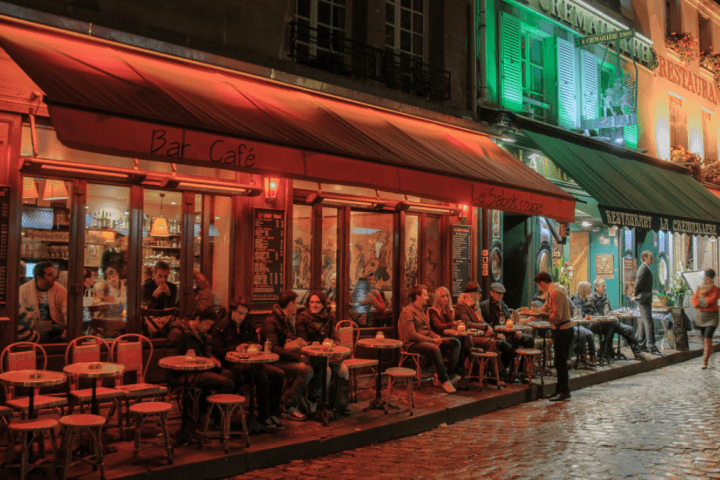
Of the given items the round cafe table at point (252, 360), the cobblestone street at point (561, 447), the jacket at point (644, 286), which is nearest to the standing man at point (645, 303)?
the jacket at point (644, 286)

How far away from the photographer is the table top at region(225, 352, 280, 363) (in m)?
6.01

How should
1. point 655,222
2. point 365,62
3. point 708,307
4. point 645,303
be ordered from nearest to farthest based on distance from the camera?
point 365,62 < point 708,307 < point 645,303 < point 655,222

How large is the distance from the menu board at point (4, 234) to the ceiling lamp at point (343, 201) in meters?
3.83

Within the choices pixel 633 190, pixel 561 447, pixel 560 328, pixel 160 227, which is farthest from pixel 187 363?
pixel 633 190

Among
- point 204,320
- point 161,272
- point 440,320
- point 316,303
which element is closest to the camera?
point 204,320

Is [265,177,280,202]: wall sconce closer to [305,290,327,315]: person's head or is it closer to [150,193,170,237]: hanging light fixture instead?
[150,193,170,237]: hanging light fixture

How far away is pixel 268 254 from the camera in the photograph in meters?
8.27

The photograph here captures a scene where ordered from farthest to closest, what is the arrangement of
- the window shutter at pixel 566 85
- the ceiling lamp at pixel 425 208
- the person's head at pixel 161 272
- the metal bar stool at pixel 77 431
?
the window shutter at pixel 566 85 → the ceiling lamp at pixel 425 208 → the person's head at pixel 161 272 → the metal bar stool at pixel 77 431

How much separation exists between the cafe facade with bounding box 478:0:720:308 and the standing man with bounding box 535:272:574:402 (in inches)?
122

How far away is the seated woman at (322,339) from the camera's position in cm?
690

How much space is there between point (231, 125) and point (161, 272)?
2.21 m

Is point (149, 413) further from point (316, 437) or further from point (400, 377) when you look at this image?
point (400, 377)

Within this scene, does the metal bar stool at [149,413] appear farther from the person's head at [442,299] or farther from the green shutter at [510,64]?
the green shutter at [510,64]

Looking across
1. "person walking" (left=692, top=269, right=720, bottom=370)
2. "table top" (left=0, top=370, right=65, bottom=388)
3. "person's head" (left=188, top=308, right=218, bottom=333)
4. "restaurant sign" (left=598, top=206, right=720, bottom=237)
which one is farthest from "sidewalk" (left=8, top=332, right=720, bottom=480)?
"person walking" (left=692, top=269, right=720, bottom=370)
